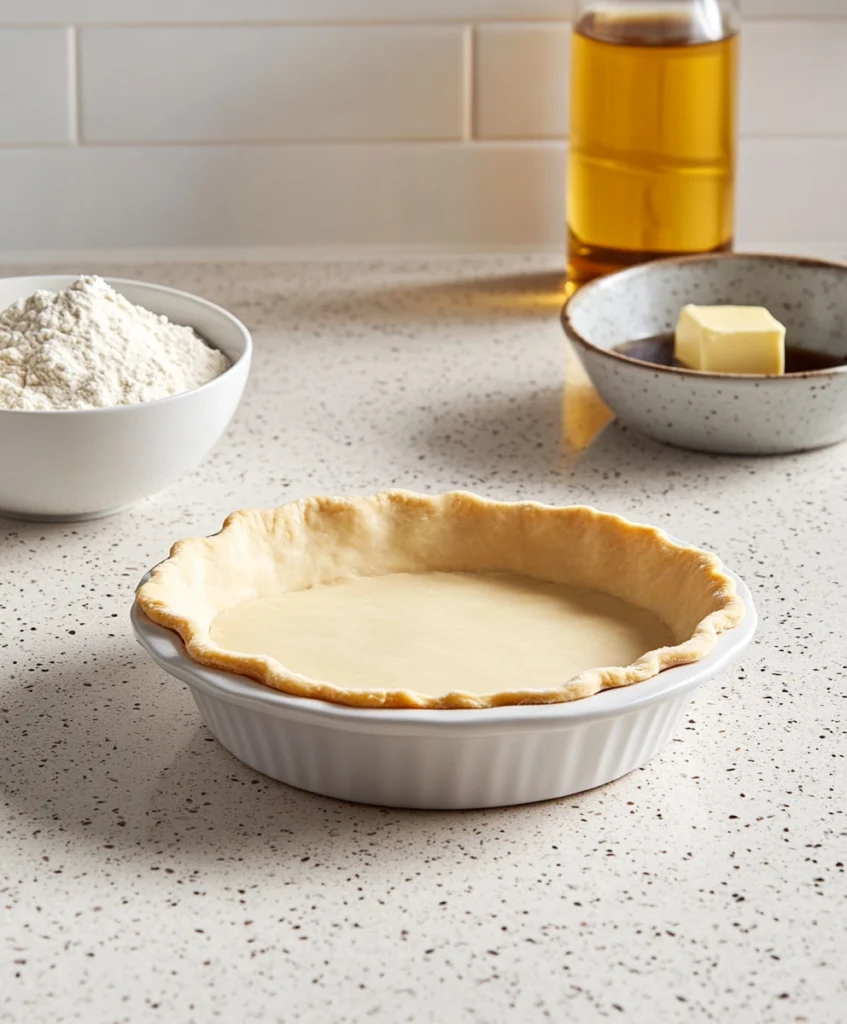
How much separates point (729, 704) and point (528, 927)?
0.25m

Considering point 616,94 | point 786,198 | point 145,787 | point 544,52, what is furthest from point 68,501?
point 786,198

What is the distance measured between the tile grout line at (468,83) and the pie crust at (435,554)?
2.81ft

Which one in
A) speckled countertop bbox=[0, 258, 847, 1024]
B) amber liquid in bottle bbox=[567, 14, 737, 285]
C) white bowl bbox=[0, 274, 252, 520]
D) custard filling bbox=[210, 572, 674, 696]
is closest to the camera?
speckled countertop bbox=[0, 258, 847, 1024]

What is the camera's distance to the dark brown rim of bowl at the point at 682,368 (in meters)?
1.17

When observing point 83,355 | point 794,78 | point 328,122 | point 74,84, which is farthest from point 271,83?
point 83,355

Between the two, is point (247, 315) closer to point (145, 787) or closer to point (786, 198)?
point (786, 198)

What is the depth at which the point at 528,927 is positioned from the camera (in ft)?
2.24

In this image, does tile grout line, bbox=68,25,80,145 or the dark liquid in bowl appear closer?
the dark liquid in bowl

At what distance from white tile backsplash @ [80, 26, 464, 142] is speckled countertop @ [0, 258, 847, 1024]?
0.68 meters

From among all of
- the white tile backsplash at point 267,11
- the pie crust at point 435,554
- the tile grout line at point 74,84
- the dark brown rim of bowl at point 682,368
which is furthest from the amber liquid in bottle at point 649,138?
the pie crust at point 435,554

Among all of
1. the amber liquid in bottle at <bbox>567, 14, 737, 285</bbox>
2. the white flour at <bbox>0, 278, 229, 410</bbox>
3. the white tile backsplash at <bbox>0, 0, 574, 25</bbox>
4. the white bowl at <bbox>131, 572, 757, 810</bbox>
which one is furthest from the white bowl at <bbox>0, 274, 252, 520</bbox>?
the white tile backsplash at <bbox>0, 0, 574, 25</bbox>

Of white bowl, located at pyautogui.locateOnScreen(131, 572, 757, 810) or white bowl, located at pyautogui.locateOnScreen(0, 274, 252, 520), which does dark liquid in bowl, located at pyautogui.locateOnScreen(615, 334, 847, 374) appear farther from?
white bowl, located at pyautogui.locateOnScreen(131, 572, 757, 810)

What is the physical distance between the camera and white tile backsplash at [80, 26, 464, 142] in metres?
1.65

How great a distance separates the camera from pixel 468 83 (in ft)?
5.51
